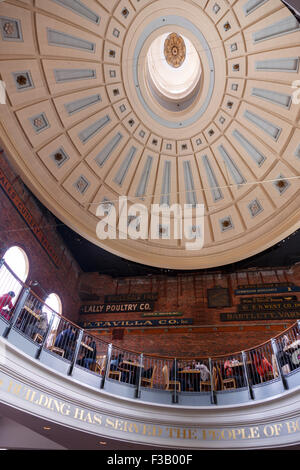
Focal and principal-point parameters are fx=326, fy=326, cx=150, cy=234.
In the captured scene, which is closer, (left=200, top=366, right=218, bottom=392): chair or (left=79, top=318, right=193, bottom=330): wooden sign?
(left=200, top=366, right=218, bottom=392): chair

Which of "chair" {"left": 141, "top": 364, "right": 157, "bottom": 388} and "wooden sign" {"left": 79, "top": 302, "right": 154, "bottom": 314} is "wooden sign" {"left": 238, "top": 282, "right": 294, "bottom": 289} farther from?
"chair" {"left": 141, "top": 364, "right": 157, "bottom": 388}

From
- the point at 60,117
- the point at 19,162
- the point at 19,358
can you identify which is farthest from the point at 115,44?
the point at 19,358

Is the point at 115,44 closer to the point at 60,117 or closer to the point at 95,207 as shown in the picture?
the point at 60,117

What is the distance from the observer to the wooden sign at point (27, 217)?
11470 mm

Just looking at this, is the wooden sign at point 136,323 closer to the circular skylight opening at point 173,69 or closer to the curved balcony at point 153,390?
the curved balcony at point 153,390

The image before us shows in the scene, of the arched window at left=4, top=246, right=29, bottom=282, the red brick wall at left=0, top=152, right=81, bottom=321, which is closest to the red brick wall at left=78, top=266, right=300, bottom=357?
the red brick wall at left=0, top=152, right=81, bottom=321

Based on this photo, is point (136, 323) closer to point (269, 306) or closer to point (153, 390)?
point (153, 390)

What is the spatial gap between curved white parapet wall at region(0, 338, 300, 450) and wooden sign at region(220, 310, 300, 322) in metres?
6.21

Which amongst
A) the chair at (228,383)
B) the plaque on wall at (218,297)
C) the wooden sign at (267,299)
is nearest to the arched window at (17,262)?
the chair at (228,383)

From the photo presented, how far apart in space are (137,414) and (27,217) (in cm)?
801

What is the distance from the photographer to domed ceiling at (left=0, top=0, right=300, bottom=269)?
11.9 metres

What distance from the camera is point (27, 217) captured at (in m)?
12.6

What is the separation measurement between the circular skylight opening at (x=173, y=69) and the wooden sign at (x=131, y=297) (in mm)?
9294
